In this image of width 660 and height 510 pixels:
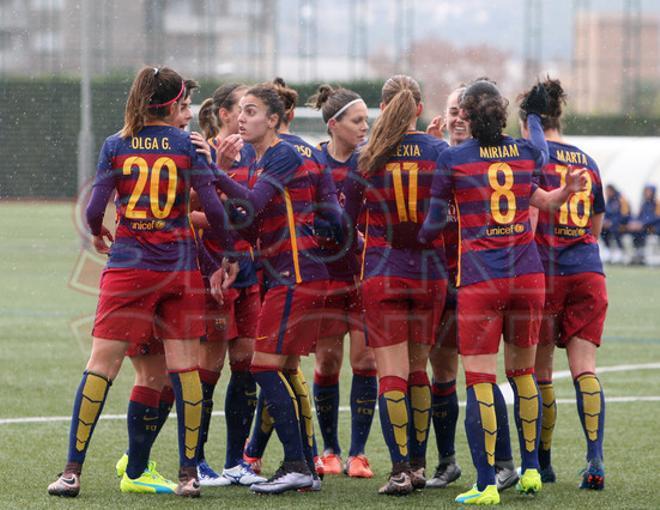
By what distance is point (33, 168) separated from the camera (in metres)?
37.0

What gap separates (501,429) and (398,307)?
2.60 ft

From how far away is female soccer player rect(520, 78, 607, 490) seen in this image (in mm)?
6434

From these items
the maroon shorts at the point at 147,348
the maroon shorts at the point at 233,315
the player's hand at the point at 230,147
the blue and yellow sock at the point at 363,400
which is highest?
the player's hand at the point at 230,147

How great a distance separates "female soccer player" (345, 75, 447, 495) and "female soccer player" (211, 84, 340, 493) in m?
0.26

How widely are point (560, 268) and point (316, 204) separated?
4.41 feet

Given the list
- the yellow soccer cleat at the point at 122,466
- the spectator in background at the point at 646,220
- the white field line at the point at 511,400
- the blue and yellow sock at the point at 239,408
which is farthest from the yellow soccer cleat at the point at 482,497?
the spectator in background at the point at 646,220

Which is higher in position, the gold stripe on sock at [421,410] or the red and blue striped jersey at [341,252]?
the red and blue striped jersey at [341,252]

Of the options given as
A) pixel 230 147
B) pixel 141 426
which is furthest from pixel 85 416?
pixel 230 147

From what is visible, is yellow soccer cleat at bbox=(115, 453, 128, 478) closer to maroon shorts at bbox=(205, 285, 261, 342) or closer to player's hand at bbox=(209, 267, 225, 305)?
maroon shorts at bbox=(205, 285, 261, 342)

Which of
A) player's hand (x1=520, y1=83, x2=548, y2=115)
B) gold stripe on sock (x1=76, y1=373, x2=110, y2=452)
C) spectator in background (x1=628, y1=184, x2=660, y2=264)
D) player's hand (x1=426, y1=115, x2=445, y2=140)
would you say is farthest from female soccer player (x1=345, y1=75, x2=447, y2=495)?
spectator in background (x1=628, y1=184, x2=660, y2=264)

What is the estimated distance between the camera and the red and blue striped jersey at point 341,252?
6.67 m

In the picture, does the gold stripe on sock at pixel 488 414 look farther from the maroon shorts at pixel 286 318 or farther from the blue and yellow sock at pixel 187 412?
the blue and yellow sock at pixel 187 412

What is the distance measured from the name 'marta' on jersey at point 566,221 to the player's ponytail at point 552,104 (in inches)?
4.5

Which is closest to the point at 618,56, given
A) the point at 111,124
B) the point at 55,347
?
the point at 111,124
